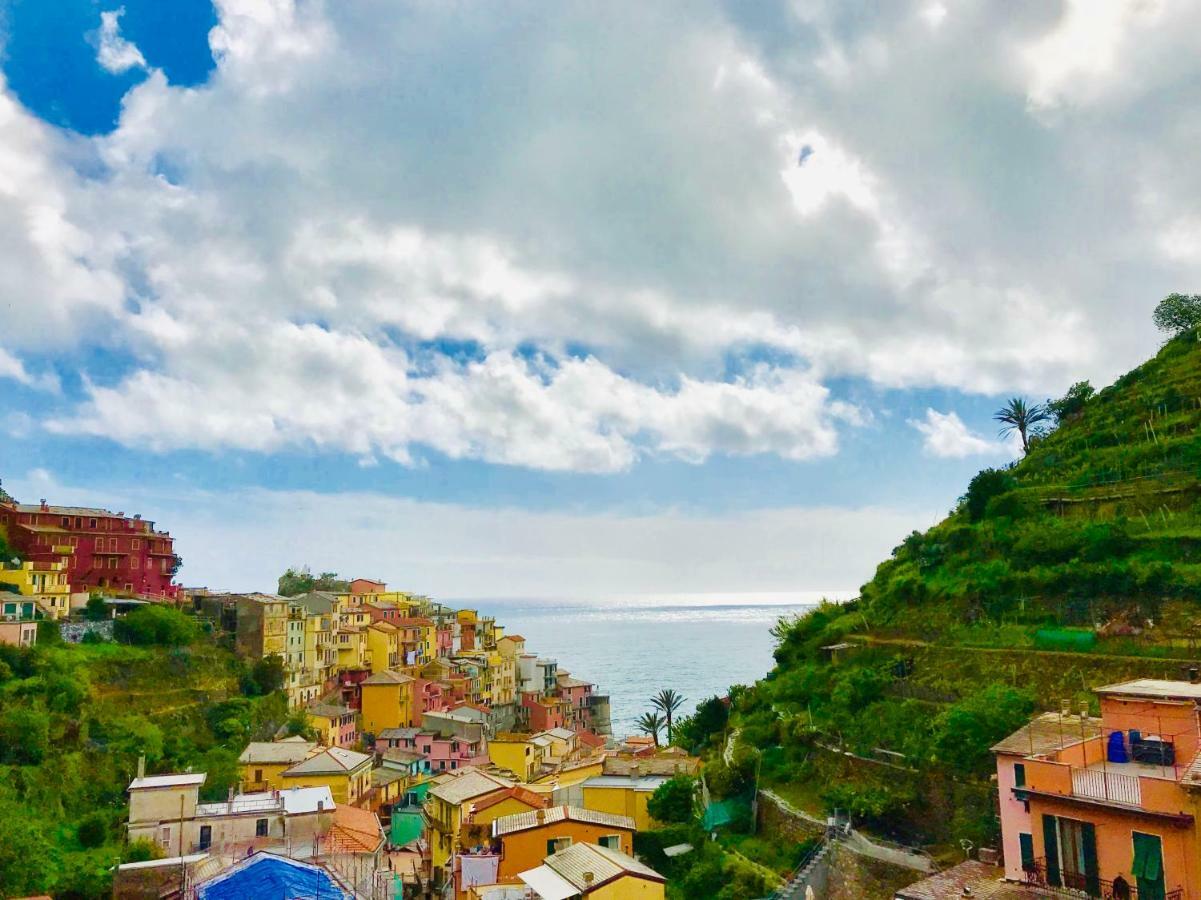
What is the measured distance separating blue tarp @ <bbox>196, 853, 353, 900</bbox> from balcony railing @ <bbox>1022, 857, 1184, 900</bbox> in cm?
1796

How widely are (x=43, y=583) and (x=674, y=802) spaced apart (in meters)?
41.6

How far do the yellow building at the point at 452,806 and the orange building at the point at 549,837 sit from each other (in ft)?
17.6

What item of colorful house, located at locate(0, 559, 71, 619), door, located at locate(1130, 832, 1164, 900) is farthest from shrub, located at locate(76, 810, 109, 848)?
door, located at locate(1130, 832, 1164, 900)

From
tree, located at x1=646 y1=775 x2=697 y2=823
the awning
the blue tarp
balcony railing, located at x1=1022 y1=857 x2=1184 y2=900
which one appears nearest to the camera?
balcony railing, located at x1=1022 y1=857 x2=1184 y2=900

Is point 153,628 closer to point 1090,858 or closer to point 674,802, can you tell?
point 674,802

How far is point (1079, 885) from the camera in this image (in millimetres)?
16500

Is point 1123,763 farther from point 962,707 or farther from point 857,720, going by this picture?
point 857,720

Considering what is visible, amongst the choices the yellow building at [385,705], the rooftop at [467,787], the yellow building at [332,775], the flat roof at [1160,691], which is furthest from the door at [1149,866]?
the yellow building at [385,705]

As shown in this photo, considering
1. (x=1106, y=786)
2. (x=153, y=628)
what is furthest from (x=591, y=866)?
(x=153, y=628)

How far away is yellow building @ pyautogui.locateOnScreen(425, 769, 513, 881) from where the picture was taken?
34.6 metres

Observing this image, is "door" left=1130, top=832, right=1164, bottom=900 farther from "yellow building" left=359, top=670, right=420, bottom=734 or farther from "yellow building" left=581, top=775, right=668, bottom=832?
"yellow building" left=359, top=670, right=420, bottom=734

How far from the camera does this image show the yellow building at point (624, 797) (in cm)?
3403

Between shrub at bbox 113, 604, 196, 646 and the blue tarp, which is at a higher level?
shrub at bbox 113, 604, 196, 646

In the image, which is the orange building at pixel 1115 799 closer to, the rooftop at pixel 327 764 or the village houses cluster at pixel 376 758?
the village houses cluster at pixel 376 758
